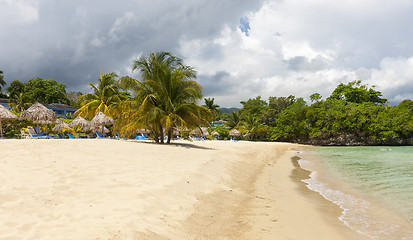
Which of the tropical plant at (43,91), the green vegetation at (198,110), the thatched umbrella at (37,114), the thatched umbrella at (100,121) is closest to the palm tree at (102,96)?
the green vegetation at (198,110)

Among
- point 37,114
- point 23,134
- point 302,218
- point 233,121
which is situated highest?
point 233,121

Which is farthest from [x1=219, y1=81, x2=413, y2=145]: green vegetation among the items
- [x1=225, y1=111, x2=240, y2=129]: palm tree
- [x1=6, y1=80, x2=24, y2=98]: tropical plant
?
[x1=6, y1=80, x2=24, y2=98]: tropical plant

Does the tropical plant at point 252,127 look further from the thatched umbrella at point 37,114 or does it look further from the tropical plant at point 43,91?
the tropical plant at point 43,91

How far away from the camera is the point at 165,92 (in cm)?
1426

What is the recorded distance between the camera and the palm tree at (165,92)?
550 inches

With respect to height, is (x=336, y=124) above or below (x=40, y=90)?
below

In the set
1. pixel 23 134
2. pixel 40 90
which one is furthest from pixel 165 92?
pixel 40 90

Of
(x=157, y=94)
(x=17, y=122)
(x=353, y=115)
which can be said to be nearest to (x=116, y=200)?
(x=157, y=94)

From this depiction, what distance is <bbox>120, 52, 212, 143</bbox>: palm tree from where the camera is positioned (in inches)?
550

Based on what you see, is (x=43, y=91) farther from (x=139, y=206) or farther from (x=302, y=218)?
(x=302, y=218)

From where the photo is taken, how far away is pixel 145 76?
14.7 m

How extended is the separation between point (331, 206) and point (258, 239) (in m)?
2.72

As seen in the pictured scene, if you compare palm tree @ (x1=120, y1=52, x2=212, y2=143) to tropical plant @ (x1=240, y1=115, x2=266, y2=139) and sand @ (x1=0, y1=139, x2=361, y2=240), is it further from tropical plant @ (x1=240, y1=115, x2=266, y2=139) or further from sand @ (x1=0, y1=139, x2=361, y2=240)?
tropical plant @ (x1=240, y1=115, x2=266, y2=139)

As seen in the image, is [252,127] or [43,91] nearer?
[252,127]
